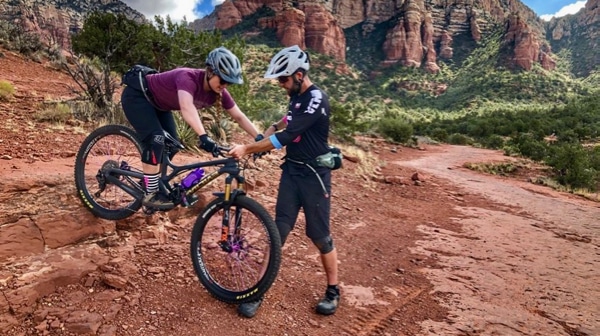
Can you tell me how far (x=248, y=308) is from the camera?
3.38 m

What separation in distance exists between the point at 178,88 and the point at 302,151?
4.16ft

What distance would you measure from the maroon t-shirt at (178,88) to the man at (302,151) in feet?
2.09

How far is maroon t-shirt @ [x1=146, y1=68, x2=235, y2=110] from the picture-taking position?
336 centimetres

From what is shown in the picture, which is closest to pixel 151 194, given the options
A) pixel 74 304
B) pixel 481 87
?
pixel 74 304

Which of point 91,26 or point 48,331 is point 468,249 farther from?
point 91,26

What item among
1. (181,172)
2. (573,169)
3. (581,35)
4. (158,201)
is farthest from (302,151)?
(581,35)

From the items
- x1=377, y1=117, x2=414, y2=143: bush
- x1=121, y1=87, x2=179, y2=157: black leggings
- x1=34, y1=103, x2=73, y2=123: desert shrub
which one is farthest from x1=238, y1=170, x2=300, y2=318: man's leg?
x1=377, y1=117, x2=414, y2=143: bush

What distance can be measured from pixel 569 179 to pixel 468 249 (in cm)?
1631

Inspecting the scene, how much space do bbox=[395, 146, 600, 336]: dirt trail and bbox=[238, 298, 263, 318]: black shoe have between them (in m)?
1.74

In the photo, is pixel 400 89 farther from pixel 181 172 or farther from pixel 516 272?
pixel 181 172

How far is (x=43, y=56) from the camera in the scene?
17.8m

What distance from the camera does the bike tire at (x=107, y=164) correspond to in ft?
13.1

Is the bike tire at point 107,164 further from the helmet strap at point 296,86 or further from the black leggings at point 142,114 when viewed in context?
the helmet strap at point 296,86

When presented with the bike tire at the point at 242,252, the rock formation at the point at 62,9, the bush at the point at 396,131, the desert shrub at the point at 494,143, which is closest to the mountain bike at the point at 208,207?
the bike tire at the point at 242,252
